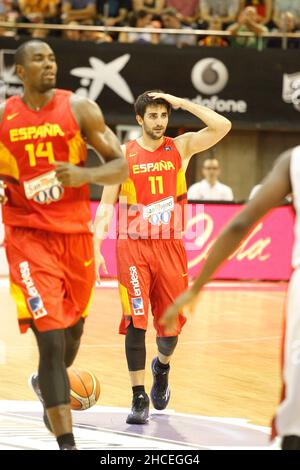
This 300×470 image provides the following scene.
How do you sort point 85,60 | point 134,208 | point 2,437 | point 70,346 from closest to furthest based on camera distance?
point 70,346 < point 2,437 < point 134,208 < point 85,60

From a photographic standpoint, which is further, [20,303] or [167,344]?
[167,344]

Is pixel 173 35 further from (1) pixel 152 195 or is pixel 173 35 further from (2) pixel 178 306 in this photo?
(2) pixel 178 306

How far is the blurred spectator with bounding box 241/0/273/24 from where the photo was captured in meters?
19.2

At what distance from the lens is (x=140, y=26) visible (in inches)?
731

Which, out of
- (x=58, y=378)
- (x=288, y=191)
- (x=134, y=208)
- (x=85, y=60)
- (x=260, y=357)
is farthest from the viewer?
(x=85, y=60)

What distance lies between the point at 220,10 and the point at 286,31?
52.3 inches

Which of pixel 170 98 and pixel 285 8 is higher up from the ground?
pixel 170 98

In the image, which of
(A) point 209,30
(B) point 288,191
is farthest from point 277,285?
(B) point 288,191

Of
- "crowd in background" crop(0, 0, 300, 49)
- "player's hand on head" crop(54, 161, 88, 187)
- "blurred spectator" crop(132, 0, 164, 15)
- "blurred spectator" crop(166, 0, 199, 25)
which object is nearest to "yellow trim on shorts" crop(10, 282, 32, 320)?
"player's hand on head" crop(54, 161, 88, 187)

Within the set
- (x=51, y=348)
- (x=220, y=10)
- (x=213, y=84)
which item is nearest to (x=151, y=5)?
(x=220, y=10)

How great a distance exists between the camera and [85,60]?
18.0 metres

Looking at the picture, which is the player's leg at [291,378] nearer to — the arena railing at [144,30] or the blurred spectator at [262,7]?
the arena railing at [144,30]

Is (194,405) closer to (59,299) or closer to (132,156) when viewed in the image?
(132,156)

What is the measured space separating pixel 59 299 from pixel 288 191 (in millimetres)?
1855
